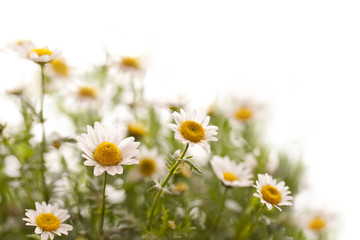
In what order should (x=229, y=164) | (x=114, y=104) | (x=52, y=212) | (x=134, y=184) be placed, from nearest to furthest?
(x=52, y=212), (x=229, y=164), (x=134, y=184), (x=114, y=104)

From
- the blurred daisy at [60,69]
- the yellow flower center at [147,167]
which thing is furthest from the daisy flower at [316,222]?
the blurred daisy at [60,69]

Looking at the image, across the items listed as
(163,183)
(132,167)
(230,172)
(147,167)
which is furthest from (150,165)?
(163,183)

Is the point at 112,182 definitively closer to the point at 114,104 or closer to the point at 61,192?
the point at 61,192

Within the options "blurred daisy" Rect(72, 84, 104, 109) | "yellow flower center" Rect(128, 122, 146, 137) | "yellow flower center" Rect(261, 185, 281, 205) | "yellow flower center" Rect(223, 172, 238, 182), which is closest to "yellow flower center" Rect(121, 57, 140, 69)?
"blurred daisy" Rect(72, 84, 104, 109)

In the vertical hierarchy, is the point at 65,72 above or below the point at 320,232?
above

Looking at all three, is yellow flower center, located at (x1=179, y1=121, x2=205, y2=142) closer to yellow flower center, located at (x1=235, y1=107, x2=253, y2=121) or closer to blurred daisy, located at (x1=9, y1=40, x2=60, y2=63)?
blurred daisy, located at (x1=9, y1=40, x2=60, y2=63)

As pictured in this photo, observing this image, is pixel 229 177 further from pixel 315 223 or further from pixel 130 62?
pixel 130 62

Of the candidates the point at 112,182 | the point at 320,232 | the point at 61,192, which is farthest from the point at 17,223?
the point at 320,232
